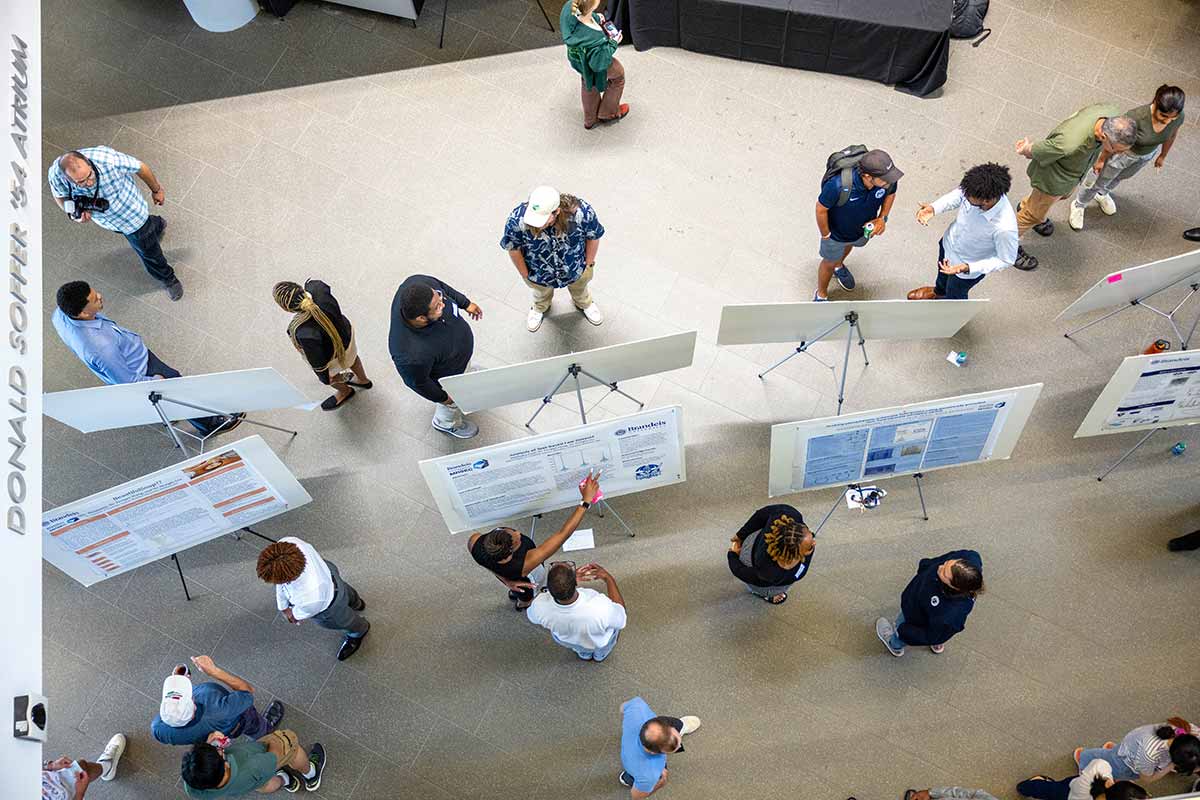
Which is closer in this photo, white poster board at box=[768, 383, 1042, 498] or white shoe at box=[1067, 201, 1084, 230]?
white poster board at box=[768, 383, 1042, 498]

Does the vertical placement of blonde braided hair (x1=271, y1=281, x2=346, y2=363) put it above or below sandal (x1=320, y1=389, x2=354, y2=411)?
above

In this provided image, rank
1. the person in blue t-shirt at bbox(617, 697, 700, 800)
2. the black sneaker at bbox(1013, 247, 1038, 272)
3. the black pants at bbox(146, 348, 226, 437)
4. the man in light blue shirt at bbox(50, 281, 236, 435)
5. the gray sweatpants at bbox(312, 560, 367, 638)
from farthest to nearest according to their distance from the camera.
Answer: the black sneaker at bbox(1013, 247, 1038, 272)
the black pants at bbox(146, 348, 226, 437)
the man in light blue shirt at bbox(50, 281, 236, 435)
the gray sweatpants at bbox(312, 560, 367, 638)
the person in blue t-shirt at bbox(617, 697, 700, 800)

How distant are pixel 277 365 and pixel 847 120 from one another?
4202 millimetres

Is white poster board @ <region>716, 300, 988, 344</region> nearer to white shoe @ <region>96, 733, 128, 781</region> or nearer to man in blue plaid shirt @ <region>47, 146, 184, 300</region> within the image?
man in blue plaid shirt @ <region>47, 146, 184, 300</region>

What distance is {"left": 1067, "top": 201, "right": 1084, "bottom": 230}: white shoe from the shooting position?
20.1 feet

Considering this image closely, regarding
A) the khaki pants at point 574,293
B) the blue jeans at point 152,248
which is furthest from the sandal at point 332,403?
the blue jeans at point 152,248

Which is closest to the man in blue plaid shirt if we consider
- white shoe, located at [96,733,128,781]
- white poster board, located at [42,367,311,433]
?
white poster board, located at [42,367,311,433]

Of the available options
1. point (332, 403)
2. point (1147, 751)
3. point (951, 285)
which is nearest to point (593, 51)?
point (951, 285)

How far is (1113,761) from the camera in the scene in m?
4.54

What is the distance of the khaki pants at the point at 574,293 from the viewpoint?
5609 mm

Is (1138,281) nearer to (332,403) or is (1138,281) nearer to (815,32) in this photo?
(815,32)

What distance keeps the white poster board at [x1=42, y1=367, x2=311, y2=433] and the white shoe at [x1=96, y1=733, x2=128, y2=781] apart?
1.69 metres

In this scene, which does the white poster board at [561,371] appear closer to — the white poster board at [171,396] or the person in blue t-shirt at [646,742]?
the white poster board at [171,396]

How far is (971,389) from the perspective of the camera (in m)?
5.76
